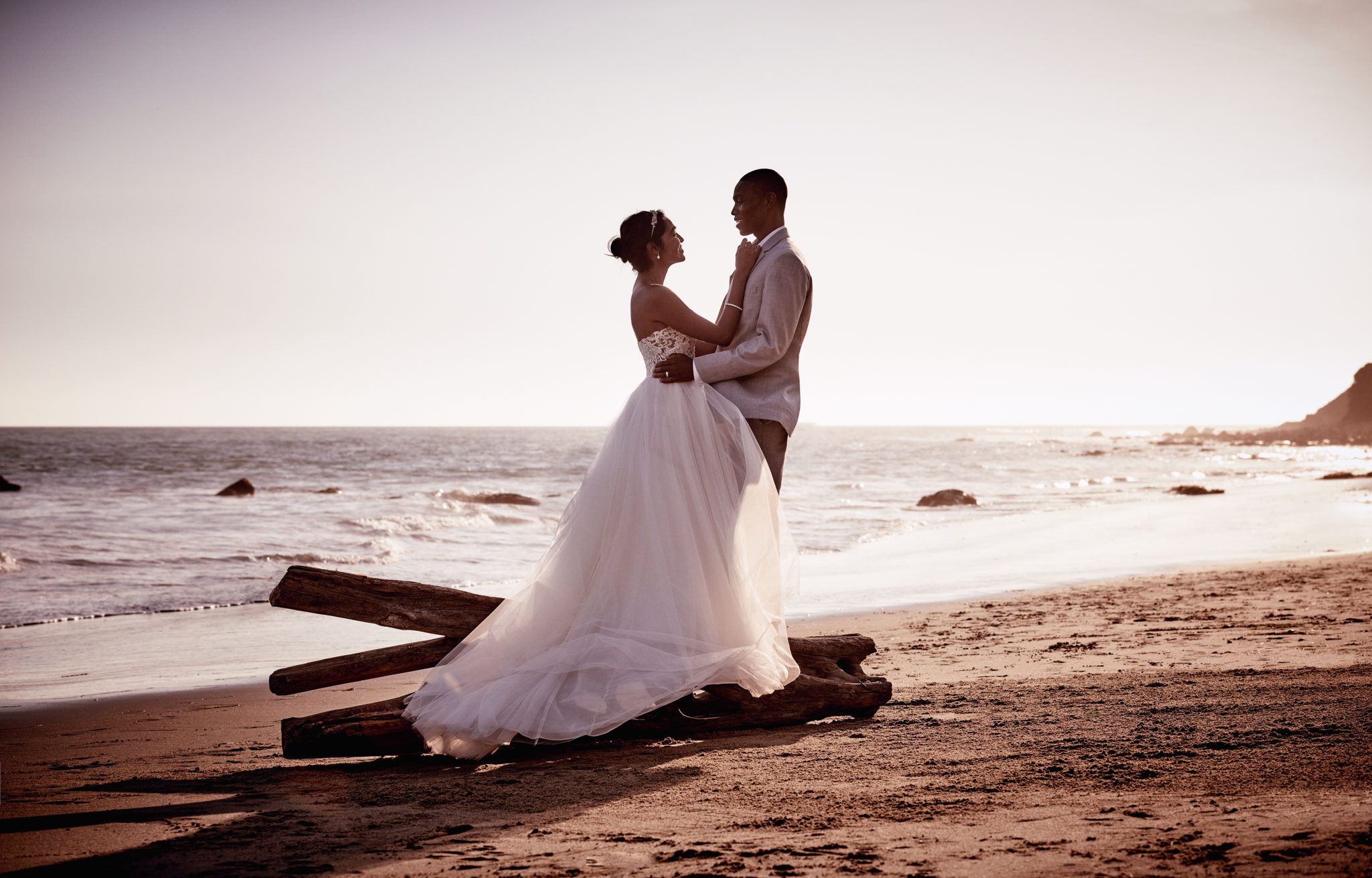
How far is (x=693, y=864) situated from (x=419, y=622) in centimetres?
234

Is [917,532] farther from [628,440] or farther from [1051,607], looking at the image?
[628,440]

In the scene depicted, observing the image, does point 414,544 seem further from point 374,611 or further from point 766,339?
point 766,339

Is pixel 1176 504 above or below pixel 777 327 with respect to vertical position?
below

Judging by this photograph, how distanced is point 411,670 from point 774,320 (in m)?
2.63

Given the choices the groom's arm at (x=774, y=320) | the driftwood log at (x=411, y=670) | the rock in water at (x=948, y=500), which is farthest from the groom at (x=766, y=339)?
the rock in water at (x=948, y=500)

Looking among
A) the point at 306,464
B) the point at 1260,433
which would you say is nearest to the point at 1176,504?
the point at 306,464

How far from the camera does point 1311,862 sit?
237 cm

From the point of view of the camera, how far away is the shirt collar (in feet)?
16.5

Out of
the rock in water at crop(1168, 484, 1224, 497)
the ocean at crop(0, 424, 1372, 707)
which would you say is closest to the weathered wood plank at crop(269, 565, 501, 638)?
the ocean at crop(0, 424, 1372, 707)

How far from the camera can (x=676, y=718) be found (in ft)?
14.6

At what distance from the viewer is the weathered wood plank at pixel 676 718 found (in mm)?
4086

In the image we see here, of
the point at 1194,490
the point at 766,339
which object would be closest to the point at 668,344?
the point at 766,339

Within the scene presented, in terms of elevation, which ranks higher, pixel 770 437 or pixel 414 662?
pixel 770 437

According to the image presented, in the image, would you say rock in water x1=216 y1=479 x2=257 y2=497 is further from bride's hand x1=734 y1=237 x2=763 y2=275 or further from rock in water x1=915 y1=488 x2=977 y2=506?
bride's hand x1=734 y1=237 x2=763 y2=275
